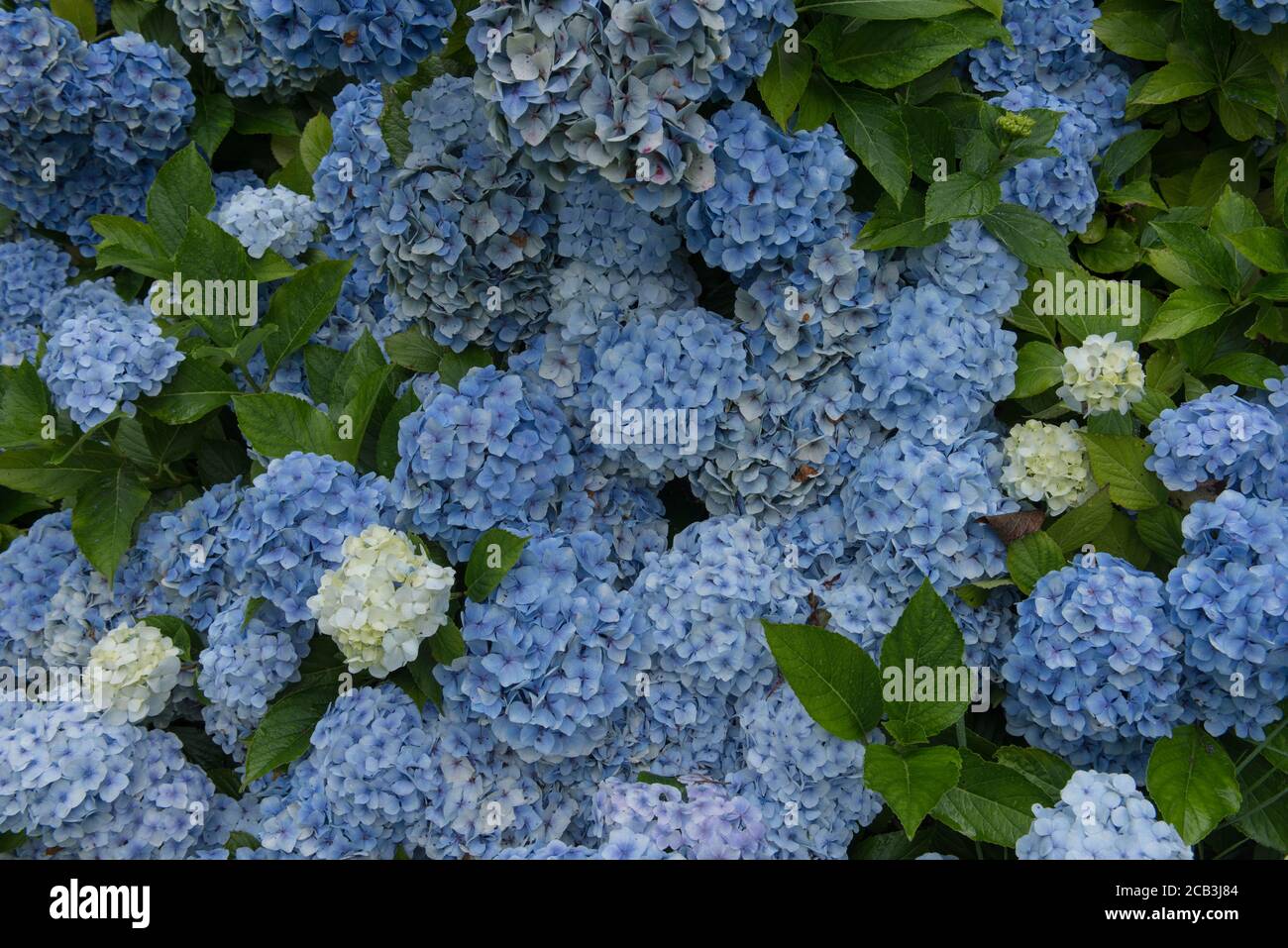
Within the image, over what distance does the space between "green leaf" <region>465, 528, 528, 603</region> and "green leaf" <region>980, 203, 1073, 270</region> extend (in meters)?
1.31

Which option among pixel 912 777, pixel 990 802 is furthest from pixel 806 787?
pixel 990 802

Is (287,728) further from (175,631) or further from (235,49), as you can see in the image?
(235,49)

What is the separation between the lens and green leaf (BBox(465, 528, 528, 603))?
234 centimetres

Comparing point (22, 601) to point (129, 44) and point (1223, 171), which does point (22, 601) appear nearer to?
point (129, 44)

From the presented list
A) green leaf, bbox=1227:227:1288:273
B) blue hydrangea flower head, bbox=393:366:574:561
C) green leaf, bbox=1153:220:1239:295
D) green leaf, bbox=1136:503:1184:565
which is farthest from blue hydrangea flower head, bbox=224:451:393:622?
green leaf, bbox=1227:227:1288:273

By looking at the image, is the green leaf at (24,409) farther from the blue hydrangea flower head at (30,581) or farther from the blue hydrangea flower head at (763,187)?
the blue hydrangea flower head at (763,187)

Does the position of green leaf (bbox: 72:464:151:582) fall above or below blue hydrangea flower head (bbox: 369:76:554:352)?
below

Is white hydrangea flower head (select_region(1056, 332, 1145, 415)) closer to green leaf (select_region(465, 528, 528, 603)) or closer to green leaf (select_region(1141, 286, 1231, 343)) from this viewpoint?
green leaf (select_region(1141, 286, 1231, 343))

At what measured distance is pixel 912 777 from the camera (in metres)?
2.20

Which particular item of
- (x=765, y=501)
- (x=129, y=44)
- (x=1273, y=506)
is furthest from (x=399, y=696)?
(x=129, y=44)

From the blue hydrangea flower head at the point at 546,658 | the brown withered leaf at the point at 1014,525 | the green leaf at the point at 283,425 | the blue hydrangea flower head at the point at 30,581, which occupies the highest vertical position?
the brown withered leaf at the point at 1014,525

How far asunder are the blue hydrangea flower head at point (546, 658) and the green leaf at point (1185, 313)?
1375 mm

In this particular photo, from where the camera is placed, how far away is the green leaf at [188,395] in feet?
8.84

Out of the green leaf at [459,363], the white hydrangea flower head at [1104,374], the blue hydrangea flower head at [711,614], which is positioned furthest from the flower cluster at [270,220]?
the white hydrangea flower head at [1104,374]
